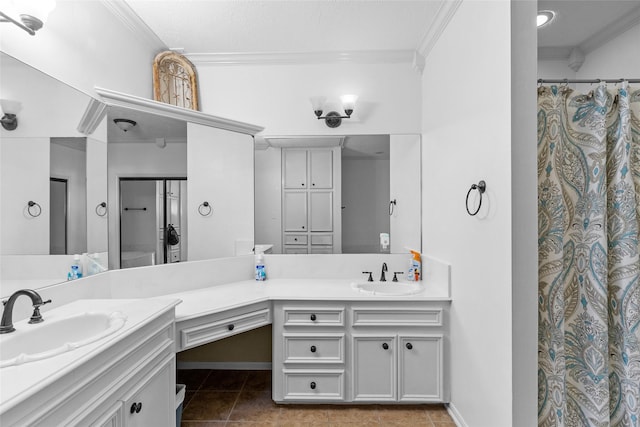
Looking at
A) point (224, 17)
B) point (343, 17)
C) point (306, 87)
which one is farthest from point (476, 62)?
point (224, 17)

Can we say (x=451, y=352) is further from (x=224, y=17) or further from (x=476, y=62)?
(x=224, y=17)

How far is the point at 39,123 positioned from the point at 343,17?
1.83m

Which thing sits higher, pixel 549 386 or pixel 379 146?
pixel 379 146

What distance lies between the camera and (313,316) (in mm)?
2107

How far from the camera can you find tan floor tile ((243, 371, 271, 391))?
244 centimetres

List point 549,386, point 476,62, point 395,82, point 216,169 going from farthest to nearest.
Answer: point 395,82
point 216,169
point 476,62
point 549,386

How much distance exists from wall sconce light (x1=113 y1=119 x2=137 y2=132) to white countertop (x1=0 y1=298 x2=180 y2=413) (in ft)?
3.57

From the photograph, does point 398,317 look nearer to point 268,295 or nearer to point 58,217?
point 268,295

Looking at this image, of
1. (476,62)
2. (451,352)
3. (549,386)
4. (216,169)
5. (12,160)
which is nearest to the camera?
(12,160)

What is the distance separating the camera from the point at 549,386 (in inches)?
57.0

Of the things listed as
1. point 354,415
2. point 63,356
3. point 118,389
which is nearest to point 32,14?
point 63,356

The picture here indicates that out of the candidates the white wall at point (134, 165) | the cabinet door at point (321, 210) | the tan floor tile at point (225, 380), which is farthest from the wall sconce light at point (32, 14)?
the tan floor tile at point (225, 380)

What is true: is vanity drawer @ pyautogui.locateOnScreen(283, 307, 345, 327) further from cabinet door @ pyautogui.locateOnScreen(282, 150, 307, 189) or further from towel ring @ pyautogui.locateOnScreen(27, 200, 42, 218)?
towel ring @ pyautogui.locateOnScreen(27, 200, 42, 218)

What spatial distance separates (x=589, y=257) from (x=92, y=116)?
8.88 feet
